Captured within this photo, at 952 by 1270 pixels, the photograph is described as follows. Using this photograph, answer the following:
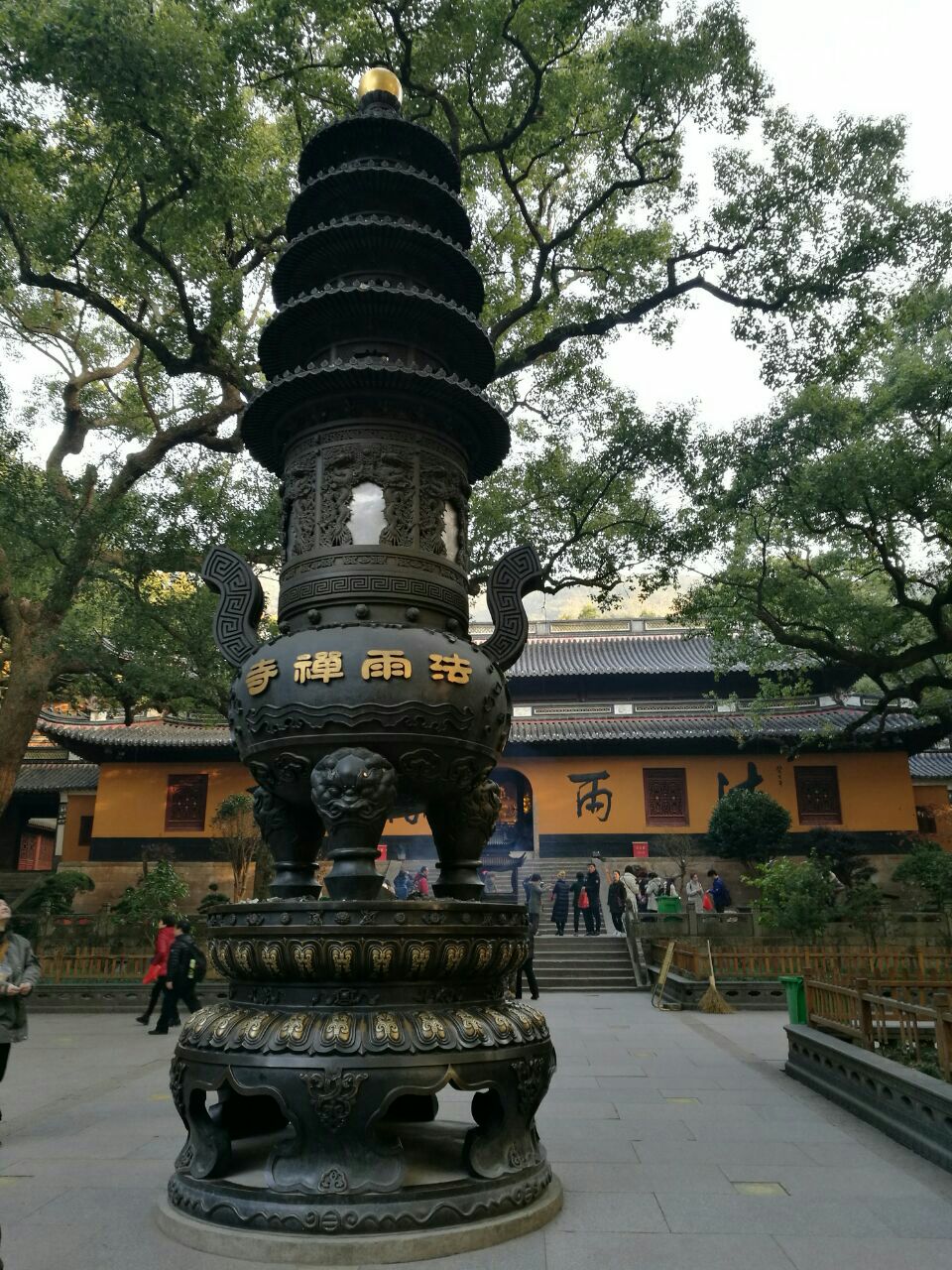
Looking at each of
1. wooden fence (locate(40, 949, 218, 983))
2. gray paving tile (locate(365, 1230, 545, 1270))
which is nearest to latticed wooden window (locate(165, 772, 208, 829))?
wooden fence (locate(40, 949, 218, 983))

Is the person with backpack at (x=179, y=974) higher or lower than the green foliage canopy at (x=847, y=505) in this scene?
lower

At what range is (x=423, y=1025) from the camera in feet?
13.7

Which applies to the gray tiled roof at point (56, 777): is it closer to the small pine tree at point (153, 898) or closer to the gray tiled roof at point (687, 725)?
the small pine tree at point (153, 898)

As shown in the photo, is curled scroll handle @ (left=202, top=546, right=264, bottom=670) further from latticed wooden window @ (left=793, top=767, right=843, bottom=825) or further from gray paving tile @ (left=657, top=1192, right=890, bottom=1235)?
latticed wooden window @ (left=793, top=767, right=843, bottom=825)

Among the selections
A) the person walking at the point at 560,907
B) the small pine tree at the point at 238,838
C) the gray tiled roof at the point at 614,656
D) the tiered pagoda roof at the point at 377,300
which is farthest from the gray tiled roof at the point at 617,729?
the tiered pagoda roof at the point at 377,300

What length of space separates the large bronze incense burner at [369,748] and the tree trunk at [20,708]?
35.5 feet

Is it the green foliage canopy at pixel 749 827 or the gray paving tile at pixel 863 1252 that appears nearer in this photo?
the gray paving tile at pixel 863 1252

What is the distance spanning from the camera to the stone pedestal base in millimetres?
3730

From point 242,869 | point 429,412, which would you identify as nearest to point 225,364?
point 429,412

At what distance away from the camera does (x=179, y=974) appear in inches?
472

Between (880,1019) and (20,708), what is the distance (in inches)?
542

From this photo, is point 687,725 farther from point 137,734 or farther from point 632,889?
point 137,734

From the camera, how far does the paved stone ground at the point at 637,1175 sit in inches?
155

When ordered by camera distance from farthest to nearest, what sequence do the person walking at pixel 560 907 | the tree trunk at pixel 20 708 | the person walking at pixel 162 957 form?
the person walking at pixel 560 907 → the tree trunk at pixel 20 708 → the person walking at pixel 162 957
